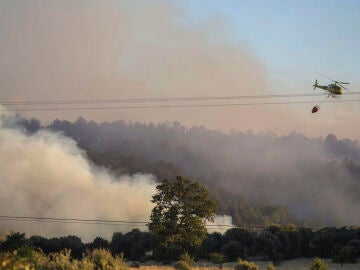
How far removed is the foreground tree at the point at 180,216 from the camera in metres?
79.2

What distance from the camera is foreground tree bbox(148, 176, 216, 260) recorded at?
260 feet

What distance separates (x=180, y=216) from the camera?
8031 centimetres

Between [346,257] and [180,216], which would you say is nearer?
[180,216]

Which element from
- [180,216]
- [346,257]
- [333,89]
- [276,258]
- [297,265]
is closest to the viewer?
[333,89]

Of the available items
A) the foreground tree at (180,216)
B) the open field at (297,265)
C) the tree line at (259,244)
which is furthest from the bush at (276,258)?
the foreground tree at (180,216)

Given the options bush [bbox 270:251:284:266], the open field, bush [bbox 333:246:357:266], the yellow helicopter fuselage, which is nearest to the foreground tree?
the open field

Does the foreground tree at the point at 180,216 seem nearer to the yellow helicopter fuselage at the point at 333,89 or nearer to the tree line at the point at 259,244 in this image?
the tree line at the point at 259,244

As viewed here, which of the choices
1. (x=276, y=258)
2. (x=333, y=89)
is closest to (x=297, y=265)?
(x=276, y=258)

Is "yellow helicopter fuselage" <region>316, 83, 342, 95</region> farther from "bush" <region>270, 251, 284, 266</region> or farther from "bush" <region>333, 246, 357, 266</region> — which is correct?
"bush" <region>270, 251, 284, 266</region>

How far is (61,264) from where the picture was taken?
37875 millimetres

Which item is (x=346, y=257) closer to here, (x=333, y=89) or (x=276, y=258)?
(x=276, y=258)

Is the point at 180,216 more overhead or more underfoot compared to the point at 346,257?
more overhead

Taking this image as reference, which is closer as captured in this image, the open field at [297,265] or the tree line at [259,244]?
the open field at [297,265]

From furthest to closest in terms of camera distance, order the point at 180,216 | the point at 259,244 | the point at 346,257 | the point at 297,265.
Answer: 1. the point at 259,244
2. the point at 297,265
3. the point at 346,257
4. the point at 180,216
